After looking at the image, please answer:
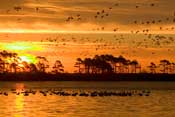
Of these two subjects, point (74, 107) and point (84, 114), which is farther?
point (74, 107)

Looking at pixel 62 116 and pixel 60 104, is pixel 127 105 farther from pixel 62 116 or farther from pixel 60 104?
pixel 62 116

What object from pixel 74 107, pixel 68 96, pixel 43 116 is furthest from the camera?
pixel 68 96

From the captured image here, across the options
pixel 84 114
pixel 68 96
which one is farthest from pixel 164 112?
pixel 68 96

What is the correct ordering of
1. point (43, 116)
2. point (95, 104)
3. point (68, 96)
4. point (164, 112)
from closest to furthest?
point (43, 116) → point (164, 112) → point (95, 104) → point (68, 96)

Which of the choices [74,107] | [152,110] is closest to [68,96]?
[74,107]

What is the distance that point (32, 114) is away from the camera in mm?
60781

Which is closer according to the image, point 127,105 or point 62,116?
point 62,116

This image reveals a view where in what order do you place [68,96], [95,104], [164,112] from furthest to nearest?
[68,96] < [95,104] < [164,112]

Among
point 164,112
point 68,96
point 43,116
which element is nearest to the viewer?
point 43,116

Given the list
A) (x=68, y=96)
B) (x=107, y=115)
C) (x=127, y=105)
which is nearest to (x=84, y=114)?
(x=107, y=115)

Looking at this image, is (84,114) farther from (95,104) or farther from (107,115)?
(95,104)

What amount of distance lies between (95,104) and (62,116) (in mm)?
16111

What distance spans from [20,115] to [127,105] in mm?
16410

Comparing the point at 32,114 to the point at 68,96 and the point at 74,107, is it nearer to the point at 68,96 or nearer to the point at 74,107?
the point at 74,107
